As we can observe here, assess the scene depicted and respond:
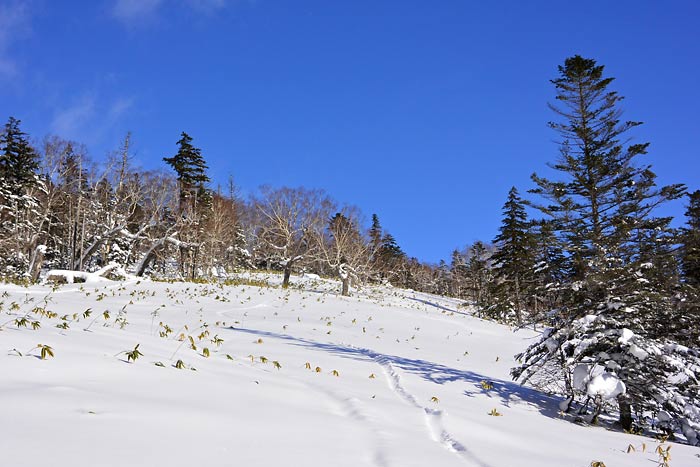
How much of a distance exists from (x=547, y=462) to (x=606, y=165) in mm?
9488

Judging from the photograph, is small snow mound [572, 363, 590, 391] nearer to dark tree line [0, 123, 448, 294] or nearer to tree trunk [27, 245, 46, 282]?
dark tree line [0, 123, 448, 294]

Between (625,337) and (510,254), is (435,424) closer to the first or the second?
(625,337)

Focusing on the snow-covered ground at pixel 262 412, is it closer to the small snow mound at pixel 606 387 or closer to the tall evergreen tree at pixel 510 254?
the small snow mound at pixel 606 387

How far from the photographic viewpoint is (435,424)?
4086 mm

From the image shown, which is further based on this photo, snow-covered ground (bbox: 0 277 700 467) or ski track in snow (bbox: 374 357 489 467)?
ski track in snow (bbox: 374 357 489 467)

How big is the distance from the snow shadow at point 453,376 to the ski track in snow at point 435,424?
1.22 meters

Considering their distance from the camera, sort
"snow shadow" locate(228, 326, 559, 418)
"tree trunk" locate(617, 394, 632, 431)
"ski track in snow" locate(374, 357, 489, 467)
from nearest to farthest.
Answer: "ski track in snow" locate(374, 357, 489, 467), "tree trunk" locate(617, 394, 632, 431), "snow shadow" locate(228, 326, 559, 418)

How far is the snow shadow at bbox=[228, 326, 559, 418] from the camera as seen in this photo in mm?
7215

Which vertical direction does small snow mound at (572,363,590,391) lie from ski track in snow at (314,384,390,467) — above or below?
above

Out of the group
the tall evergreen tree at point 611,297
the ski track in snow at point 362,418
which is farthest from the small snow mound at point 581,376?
the ski track in snow at point 362,418

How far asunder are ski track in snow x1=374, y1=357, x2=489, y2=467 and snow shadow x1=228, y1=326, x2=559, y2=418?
1.22 metres

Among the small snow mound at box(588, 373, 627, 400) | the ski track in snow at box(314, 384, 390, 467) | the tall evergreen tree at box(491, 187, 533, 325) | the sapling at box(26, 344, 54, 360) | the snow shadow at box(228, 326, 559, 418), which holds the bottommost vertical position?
the snow shadow at box(228, 326, 559, 418)

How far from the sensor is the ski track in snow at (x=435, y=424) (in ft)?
10.3

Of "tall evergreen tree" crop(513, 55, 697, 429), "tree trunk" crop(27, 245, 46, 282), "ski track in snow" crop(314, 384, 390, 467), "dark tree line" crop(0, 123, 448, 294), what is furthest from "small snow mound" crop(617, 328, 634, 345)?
"tree trunk" crop(27, 245, 46, 282)
